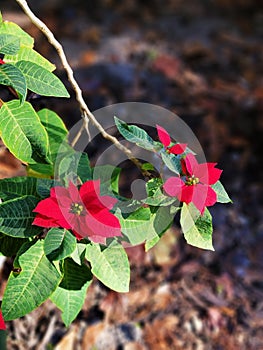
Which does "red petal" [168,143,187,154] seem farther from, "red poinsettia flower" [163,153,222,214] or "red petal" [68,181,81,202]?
"red petal" [68,181,81,202]

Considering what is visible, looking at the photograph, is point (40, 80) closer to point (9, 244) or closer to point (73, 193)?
point (73, 193)

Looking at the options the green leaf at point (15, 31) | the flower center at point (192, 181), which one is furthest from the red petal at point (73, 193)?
the green leaf at point (15, 31)

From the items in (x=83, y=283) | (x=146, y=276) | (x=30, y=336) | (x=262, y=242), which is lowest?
(x=262, y=242)

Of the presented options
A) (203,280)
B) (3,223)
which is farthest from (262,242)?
(3,223)

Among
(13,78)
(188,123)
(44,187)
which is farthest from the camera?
(188,123)

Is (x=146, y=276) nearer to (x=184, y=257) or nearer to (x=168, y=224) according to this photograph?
(x=184, y=257)

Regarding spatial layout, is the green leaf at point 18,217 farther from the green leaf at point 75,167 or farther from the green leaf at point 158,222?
the green leaf at point 158,222

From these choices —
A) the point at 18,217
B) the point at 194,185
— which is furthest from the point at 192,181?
the point at 18,217
